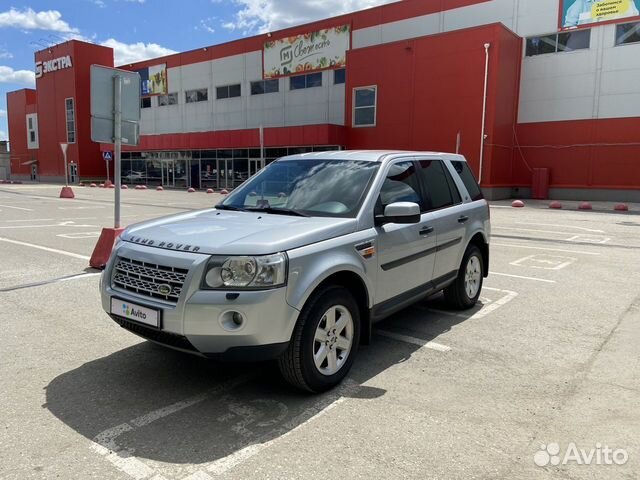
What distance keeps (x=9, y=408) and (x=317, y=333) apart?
2.16m

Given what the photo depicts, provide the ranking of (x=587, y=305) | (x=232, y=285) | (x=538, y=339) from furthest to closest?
(x=587, y=305)
(x=538, y=339)
(x=232, y=285)

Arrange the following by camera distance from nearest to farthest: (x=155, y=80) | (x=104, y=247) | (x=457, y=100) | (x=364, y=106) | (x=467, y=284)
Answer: (x=467, y=284)
(x=104, y=247)
(x=457, y=100)
(x=364, y=106)
(x=155, y=80)

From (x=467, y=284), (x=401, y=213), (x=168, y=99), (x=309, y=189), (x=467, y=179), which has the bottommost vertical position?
(x=467, y=284)

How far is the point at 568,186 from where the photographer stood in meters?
26.2

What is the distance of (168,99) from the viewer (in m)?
44.6

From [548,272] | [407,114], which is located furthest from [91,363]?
[407,114]

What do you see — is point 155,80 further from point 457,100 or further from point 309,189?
point 309,189

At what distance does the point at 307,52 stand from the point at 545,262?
28.8 metres

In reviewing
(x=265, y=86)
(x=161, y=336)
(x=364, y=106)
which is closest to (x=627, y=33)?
(x=364, y=106)

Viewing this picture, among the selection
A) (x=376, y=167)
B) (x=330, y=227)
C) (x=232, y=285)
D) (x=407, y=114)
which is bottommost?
(x=232, y=285)

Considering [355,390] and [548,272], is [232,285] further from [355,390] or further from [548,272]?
[548,272]

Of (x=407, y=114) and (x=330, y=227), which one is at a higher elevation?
(x=407, y=114)

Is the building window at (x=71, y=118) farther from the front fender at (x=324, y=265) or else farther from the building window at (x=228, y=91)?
the front fender at (x=324, y=265)

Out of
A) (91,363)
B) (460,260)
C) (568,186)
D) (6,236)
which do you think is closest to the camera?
(91,363)
